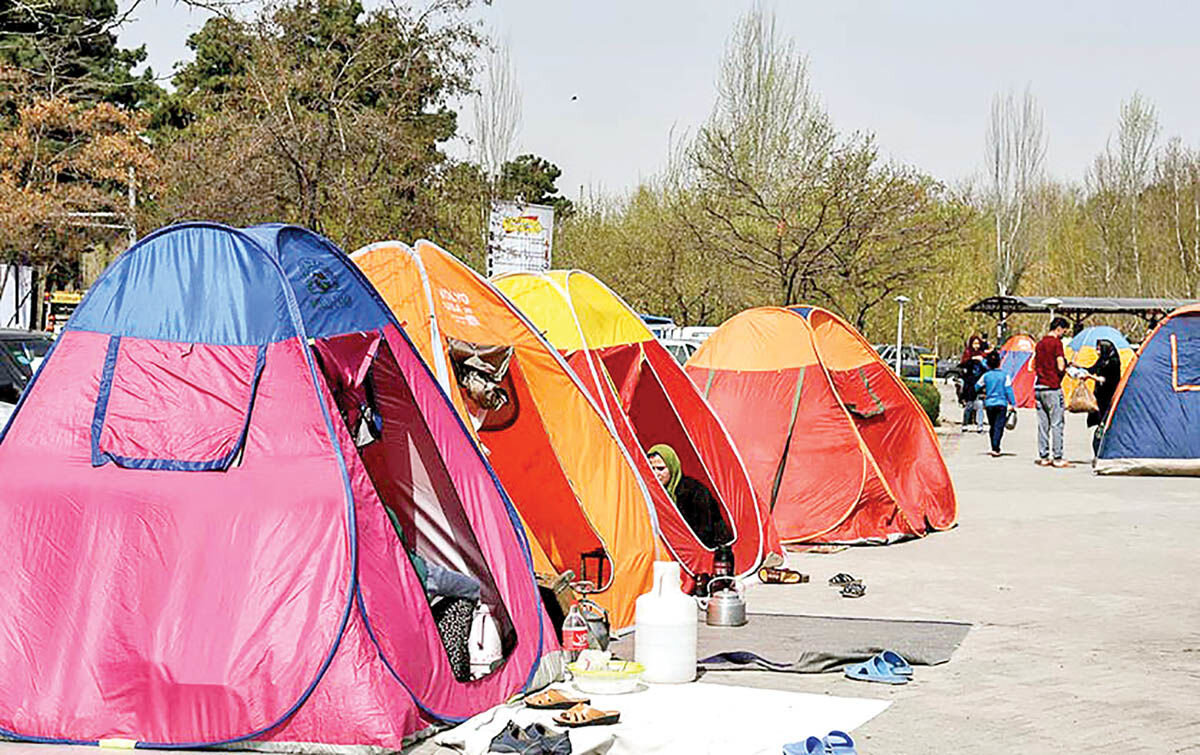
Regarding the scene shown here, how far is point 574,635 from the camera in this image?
818 centimetres

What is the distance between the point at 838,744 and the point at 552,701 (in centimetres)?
138

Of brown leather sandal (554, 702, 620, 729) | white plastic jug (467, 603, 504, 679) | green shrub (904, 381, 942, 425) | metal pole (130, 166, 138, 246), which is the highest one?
metal pole (130, 166, 138, 246)

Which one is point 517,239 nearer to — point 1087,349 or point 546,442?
point 546,442

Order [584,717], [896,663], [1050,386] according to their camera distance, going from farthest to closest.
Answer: [1050,386]
[896,663]
[584,717]

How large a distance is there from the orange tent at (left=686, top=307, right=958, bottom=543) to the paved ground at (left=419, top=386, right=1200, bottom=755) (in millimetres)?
440

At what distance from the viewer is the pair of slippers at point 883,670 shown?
27.1 feet

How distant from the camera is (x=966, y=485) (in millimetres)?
19531

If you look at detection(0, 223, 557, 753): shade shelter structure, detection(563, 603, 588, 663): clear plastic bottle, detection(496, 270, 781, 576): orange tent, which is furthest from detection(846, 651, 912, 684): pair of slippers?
detection(496, 270, 781, 576): orange tent

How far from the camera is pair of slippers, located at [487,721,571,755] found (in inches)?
254

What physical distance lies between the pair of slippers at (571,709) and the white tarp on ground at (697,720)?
37 millimetres

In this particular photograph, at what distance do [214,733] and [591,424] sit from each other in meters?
4.00

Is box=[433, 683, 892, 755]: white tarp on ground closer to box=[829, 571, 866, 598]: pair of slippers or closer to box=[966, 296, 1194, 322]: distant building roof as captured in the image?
box=[829, 571, 866, 598]: pair of slippers

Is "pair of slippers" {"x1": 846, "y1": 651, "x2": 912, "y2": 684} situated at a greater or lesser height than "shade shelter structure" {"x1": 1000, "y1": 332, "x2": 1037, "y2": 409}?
lesser

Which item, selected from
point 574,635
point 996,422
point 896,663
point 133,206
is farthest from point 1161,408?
point 133,206
